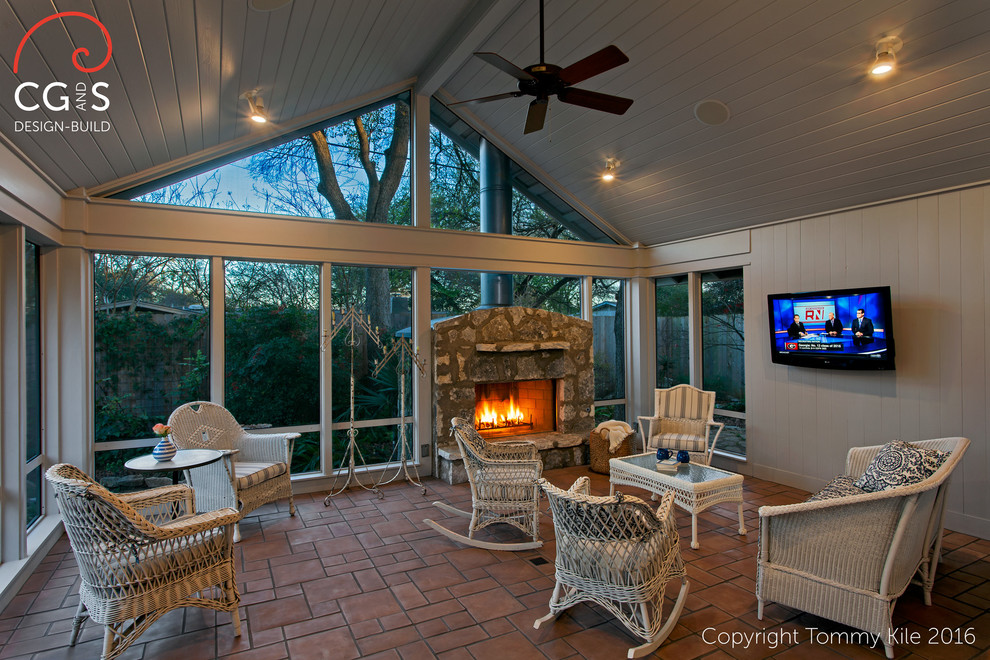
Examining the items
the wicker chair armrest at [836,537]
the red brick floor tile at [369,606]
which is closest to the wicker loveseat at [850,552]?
the wicker chair armrest at [836,537]

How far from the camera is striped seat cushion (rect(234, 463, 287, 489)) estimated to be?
4.10m

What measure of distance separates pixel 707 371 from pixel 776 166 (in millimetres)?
2470

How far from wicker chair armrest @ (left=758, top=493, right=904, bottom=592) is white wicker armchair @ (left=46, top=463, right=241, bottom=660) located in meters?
2.86

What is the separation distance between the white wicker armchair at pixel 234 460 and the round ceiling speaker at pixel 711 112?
13.8 ft

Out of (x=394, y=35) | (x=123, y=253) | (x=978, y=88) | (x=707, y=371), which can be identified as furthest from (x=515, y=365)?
(x=978, y=88)

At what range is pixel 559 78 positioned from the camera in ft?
10.6

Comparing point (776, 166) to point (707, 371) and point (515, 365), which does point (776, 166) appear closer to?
point (707, 371)

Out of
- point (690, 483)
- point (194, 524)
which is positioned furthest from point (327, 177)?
point (690, 483)

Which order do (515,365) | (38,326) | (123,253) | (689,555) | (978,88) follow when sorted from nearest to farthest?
(978,88), (689,555), (38,326), (123,253), (515,365)

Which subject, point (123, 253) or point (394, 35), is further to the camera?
point (123, 253)

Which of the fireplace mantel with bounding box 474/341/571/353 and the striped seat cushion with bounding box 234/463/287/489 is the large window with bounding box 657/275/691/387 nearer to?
the fireplace mantel with bounding box 474/341/571/353

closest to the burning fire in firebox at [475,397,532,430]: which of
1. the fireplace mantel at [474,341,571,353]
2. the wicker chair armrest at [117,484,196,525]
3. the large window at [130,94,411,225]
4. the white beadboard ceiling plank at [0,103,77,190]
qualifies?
the fireplace mantel at [474,341,571,353]

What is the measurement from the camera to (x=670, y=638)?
2770 millimetres

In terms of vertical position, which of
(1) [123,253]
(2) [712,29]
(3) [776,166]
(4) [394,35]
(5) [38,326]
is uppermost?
(4) [394,35]
